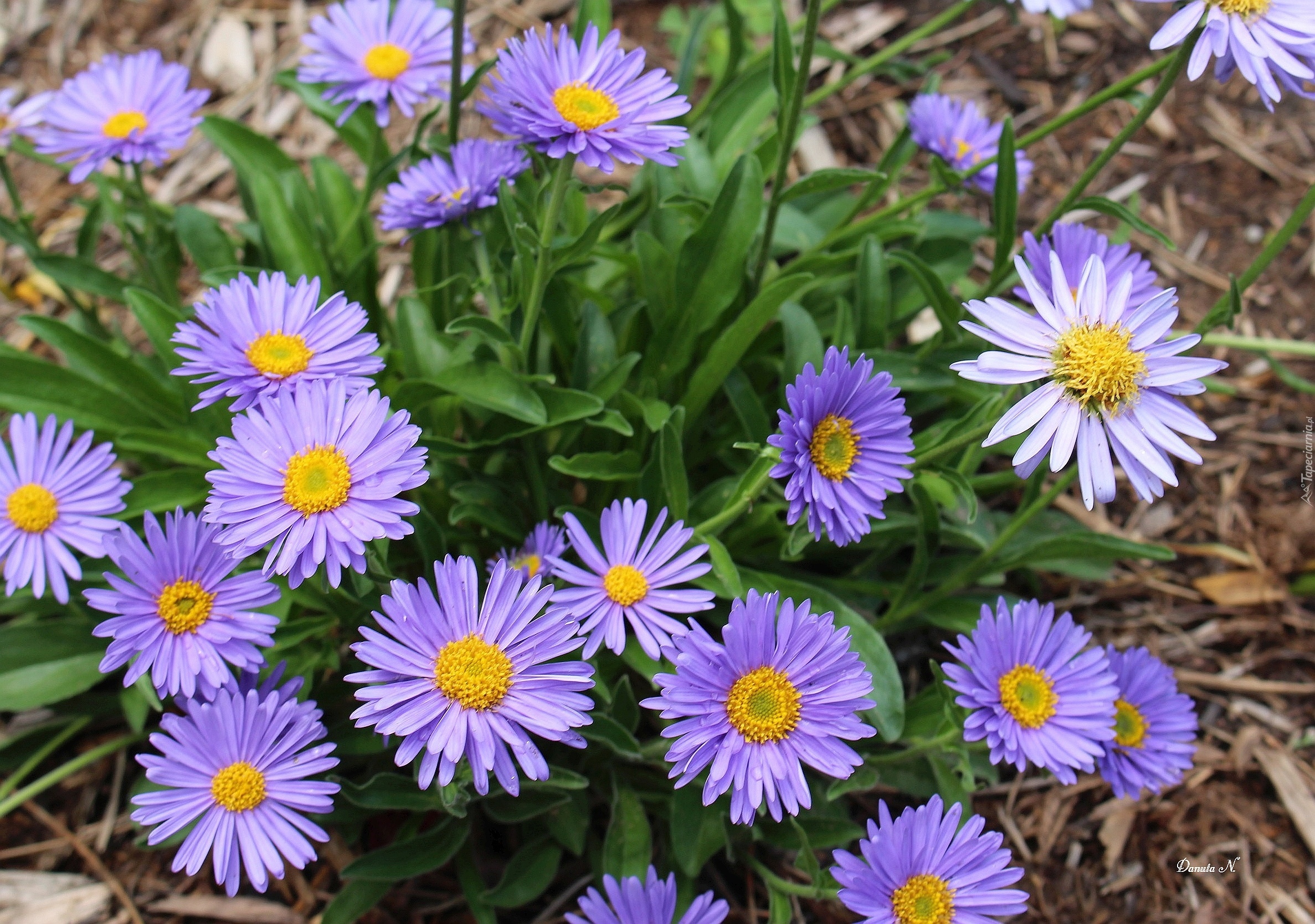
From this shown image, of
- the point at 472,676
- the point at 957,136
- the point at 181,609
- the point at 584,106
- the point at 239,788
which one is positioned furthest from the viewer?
the point at 957,136

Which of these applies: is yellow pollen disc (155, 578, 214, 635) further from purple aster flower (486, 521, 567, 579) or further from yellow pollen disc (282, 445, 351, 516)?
purple aster flower (486, 521, 567, 579)

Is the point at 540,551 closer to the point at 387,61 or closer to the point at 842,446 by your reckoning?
Answer: the point at 842,446

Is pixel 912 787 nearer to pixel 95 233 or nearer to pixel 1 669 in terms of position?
pixel 1 669

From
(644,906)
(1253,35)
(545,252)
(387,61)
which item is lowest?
(644,906)

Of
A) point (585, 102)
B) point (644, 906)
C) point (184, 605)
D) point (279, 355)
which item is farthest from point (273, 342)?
point (644, 906)

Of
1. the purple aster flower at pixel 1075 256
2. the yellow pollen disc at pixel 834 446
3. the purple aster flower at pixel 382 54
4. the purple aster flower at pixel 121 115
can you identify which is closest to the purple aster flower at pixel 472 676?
the yellow pollen disc at pixel 834 446
